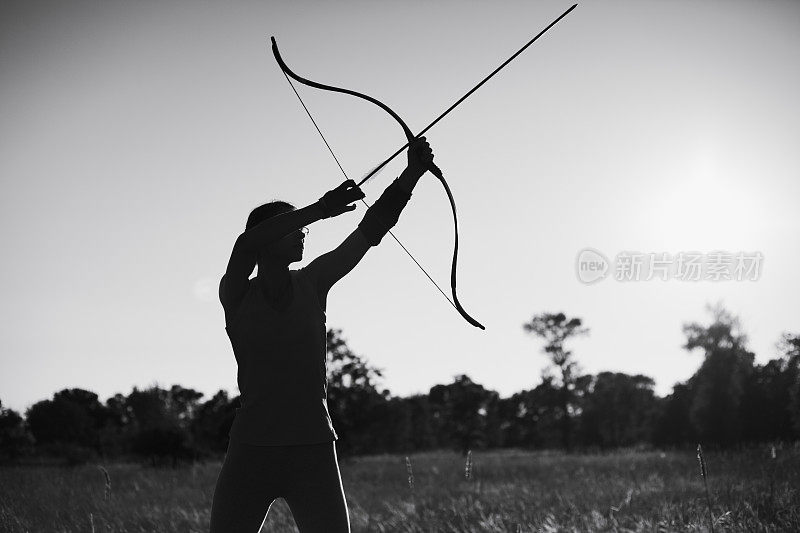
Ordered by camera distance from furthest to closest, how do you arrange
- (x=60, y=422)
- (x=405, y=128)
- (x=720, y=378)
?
(x=60, y=422) → (x=720, y=378) → (x=405, y=128)

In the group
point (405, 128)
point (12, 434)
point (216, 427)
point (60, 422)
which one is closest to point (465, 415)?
point (216, 427)

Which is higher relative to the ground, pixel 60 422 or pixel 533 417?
pixel 60 422

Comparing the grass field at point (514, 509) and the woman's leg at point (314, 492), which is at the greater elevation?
the woman's leg at point (314, 492)

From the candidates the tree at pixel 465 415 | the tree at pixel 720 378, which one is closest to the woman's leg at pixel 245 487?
the tree at pixel 720 378

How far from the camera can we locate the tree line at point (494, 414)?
926 inches

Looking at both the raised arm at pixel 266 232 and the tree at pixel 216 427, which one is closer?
the raised arm at pixel 266 232

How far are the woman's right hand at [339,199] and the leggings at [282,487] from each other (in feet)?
2.65

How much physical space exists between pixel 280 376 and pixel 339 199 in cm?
64

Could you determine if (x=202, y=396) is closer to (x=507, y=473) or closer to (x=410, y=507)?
(x=507, y=473)

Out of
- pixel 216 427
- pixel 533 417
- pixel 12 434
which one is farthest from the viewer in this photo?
pixel 533 417

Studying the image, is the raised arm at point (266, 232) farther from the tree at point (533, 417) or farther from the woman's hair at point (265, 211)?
the tree at point (533, 417)

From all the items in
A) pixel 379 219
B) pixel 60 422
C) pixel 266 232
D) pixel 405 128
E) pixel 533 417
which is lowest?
pixel 533 417

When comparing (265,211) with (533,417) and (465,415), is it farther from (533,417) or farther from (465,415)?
(533,417)

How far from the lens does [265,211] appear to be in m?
2.29
